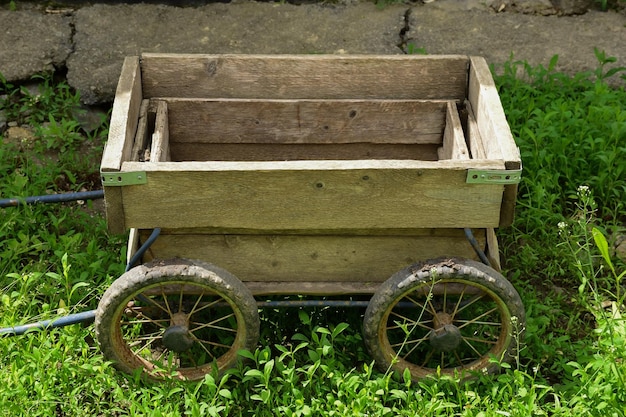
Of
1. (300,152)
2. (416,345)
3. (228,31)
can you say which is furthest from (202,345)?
(228,31)

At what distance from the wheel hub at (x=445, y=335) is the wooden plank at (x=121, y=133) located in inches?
46.0

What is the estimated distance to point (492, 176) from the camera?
2848 mm

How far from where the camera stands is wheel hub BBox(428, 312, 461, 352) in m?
3.07

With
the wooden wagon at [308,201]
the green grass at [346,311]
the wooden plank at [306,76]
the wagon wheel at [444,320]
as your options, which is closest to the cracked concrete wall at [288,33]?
the green grass at [346,311]

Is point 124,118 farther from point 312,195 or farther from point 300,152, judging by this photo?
point 300,152

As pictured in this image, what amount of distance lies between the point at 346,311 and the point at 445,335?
21.9 inches

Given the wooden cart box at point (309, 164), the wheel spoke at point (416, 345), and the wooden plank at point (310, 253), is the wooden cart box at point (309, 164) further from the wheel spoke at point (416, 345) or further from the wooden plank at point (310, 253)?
the wheel spoke at point (416, 345)

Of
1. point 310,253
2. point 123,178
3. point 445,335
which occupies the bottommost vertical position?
point 445,335

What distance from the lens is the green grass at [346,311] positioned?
9.95 feet

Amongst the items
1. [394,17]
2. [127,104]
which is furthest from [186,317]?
[394,17]

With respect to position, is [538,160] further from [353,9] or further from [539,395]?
[353,9]

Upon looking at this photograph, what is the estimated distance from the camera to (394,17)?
206 inches

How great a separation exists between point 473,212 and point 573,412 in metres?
0.79

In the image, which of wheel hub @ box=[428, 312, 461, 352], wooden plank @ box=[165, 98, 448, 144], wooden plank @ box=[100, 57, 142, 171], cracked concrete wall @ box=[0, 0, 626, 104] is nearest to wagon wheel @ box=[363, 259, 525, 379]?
wheel hub @ box=[428, 312, 461, 352]
